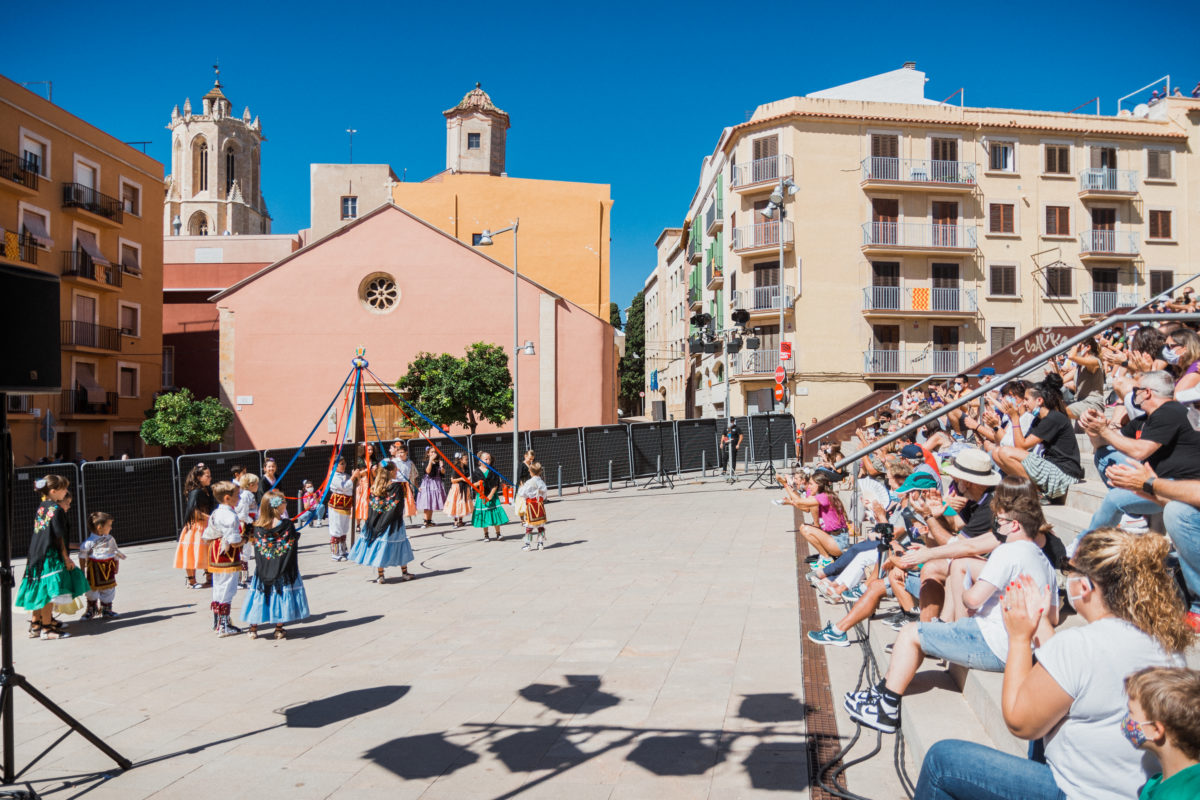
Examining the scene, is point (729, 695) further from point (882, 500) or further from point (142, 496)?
point (142, 496)

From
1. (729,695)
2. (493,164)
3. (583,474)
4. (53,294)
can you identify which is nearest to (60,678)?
(53,294)

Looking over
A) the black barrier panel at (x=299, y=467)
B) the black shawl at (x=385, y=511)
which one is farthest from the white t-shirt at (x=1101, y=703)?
the black barrier panel at (x=299, y=467)

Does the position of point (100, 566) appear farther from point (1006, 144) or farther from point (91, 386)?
point (1006, 144)

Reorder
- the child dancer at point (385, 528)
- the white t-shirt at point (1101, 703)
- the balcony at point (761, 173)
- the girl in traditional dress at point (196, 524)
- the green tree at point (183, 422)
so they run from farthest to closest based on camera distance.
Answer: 1. the balcony at point (761, 173)
2. the green tree at point (183, 422)
3. the girl in traditional dress at point (196, 524)
4. the child dancer at point (385, 528)
5. the white t-shirt at point (1101, 703)

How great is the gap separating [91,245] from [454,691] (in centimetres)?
3598

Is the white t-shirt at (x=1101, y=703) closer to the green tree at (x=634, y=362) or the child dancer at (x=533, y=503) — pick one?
the child dancer at (x=533, y=503)

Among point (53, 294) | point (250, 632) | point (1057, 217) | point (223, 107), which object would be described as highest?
point (223, 107)

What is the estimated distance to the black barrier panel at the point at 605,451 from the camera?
26531 millimetres

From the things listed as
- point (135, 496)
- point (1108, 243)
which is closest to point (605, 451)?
point (135, 496)

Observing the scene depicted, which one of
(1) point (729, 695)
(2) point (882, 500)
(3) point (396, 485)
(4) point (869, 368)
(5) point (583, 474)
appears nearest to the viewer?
(1) point (729, 695)

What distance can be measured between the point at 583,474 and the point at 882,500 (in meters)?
17.0

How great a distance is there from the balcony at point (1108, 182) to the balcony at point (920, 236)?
5363 millimetres

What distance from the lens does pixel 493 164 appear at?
177 ft

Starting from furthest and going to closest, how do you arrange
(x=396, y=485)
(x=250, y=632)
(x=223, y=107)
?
(x=223, y=107) < (x=396, y=485) < (x=250, y=632)
